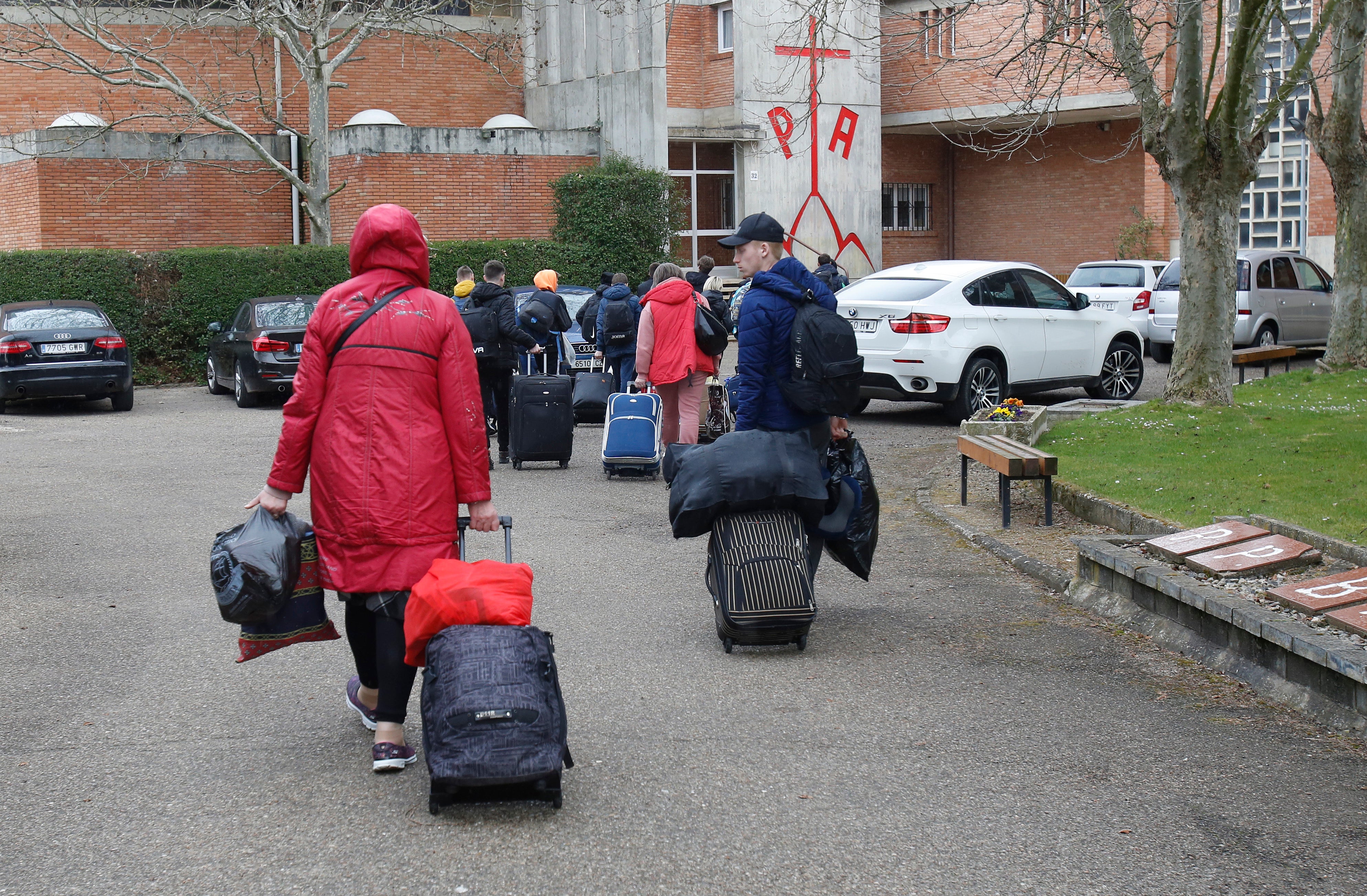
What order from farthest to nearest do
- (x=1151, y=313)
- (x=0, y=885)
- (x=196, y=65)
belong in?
1. (x=196, y=65)
2. (x=1151, y=313)
3. (x=0, y=885)

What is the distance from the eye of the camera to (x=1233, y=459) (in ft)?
35.6

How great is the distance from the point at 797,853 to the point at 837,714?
4.73 ft

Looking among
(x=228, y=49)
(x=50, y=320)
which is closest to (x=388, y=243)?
(x=50, y=320)

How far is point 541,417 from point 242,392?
7916 millimetres

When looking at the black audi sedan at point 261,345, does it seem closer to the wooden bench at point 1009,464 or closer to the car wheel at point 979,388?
the car wheel at point 979,388

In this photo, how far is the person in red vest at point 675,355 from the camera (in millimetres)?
11906

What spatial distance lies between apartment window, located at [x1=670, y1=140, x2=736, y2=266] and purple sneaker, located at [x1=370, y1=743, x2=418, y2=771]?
28.3m

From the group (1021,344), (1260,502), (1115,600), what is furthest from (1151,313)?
(1115,600)

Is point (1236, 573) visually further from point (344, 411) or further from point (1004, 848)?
point (344, 411)

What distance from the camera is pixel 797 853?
416 cm

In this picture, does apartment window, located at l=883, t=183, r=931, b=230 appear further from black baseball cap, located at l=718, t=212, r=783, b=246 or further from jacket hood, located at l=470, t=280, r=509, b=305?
black baseball cap, located at l=718, t=212, r=783, b=246

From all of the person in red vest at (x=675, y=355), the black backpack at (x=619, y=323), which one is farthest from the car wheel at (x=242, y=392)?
the person in red vest at (x=675, y=355)

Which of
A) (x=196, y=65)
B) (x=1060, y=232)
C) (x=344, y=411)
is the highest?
(x=196, y=65)

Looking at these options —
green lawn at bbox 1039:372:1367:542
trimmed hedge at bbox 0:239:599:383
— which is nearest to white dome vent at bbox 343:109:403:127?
trimmed hedge at bbox 0:239:599:383
